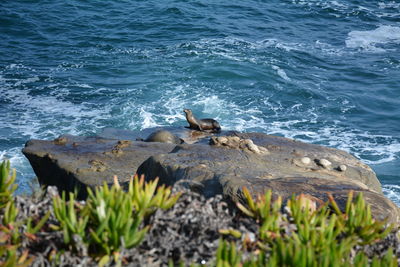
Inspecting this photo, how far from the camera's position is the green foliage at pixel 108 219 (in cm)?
442

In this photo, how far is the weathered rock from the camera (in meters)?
9.36

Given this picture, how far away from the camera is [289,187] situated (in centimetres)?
748

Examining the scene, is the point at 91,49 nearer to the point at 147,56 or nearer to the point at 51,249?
the point at 147,56

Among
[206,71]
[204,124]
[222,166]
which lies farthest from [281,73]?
[222,166]

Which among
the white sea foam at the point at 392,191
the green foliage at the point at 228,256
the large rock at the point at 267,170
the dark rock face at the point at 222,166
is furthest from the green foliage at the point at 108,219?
the white sea foam at the point at 392,191

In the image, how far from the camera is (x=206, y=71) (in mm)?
20609

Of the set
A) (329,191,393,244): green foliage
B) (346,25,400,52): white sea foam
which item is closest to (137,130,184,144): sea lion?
(329,191,393,244): green foliage

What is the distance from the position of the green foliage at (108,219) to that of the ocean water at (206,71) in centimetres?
810

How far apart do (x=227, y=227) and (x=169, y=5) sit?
24242 mm

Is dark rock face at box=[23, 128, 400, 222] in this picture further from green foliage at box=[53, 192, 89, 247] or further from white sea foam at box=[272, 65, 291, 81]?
white sea foam at box=[272, 65, 291, 81]

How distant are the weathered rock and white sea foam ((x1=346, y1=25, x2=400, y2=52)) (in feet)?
49.9

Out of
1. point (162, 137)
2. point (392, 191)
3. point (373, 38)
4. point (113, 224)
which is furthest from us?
point (373, 38)

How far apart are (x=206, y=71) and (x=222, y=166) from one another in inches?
487

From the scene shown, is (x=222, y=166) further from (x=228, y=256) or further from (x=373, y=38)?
(x=373, y=38)
